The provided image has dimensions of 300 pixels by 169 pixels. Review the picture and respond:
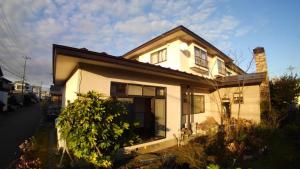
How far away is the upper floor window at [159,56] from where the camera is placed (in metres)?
17.4

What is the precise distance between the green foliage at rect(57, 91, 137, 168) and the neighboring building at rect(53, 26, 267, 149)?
1.43 metres

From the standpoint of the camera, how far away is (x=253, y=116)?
14.6m

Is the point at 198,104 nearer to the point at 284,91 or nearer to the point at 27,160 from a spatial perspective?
the point at 284,91

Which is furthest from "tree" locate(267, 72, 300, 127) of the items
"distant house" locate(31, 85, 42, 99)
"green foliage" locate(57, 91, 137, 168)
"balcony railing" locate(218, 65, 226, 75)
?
"distant house" locate(31, 85, 42, 99)

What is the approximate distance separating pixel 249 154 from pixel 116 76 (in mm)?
7061

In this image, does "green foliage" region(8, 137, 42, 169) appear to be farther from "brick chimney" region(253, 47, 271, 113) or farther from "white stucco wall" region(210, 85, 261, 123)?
"brick chimney" region(253, 47, 271, 113)

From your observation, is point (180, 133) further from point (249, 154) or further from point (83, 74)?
point (83, 74)

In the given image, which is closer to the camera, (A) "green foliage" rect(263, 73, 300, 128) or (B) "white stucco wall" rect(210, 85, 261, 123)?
(B) "white stucco wall" rect(210, 85, 261, 123)

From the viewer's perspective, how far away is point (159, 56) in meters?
17.9

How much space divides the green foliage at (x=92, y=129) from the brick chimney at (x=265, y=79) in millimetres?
12254

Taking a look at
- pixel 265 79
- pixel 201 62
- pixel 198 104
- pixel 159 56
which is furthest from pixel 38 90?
pixel 265 79

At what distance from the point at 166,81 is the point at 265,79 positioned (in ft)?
27.2

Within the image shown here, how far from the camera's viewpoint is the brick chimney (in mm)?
14680

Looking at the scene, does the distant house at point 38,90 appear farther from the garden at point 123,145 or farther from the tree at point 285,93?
the tree at point 285,93
